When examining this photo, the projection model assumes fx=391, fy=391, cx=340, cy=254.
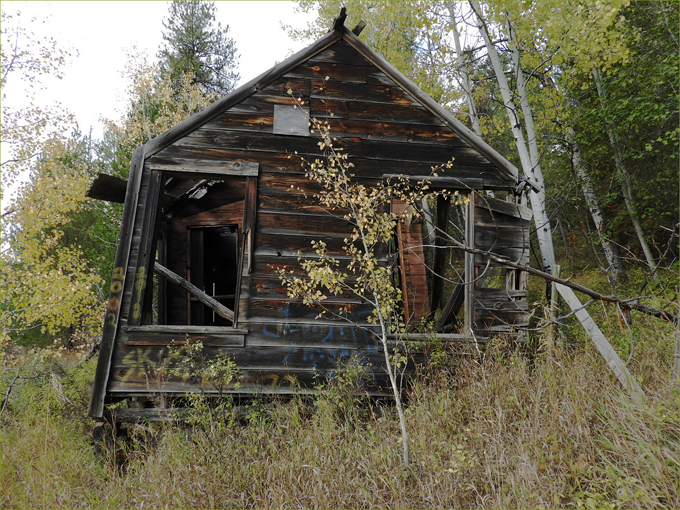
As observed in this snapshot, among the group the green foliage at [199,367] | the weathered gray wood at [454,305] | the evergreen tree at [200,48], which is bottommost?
the green foliage at [199,367]

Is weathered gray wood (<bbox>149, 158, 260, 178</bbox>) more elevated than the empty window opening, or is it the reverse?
weathered gray wood (<bbox>149, 158, 260, 178</bbox>)

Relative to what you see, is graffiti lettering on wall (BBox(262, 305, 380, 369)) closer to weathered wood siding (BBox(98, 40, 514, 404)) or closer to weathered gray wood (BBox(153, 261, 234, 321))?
weathered wood siding (BBox(98, 40, 514, 404))

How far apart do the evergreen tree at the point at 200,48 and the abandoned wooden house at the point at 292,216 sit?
50.3 ft

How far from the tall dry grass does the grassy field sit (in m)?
0.01

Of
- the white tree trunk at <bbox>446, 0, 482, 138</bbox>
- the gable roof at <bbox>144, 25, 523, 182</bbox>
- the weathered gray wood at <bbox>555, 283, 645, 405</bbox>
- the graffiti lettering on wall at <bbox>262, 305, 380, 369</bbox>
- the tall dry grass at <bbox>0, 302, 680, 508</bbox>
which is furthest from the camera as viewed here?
the white tree trunk at <bbox>446, 0, 482, 138</bbox>

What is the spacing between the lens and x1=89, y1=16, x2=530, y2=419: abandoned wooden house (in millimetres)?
4773

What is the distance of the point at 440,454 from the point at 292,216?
10.6 feet

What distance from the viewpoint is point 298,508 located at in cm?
314

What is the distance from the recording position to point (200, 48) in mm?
19500

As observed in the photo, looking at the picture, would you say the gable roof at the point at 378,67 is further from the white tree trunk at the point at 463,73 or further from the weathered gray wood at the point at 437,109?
the white tree trunk at the point at 463,73

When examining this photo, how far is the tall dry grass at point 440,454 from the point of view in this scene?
282cm

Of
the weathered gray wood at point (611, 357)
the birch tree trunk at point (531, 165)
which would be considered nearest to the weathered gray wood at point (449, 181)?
the weathered gray wood at point (611, 357)

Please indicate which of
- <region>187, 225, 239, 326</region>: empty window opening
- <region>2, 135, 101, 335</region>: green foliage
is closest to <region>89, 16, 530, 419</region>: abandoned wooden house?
<region>187, 225, 239, 326</region>: empty window opening

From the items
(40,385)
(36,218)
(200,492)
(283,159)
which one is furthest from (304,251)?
(36,218)
